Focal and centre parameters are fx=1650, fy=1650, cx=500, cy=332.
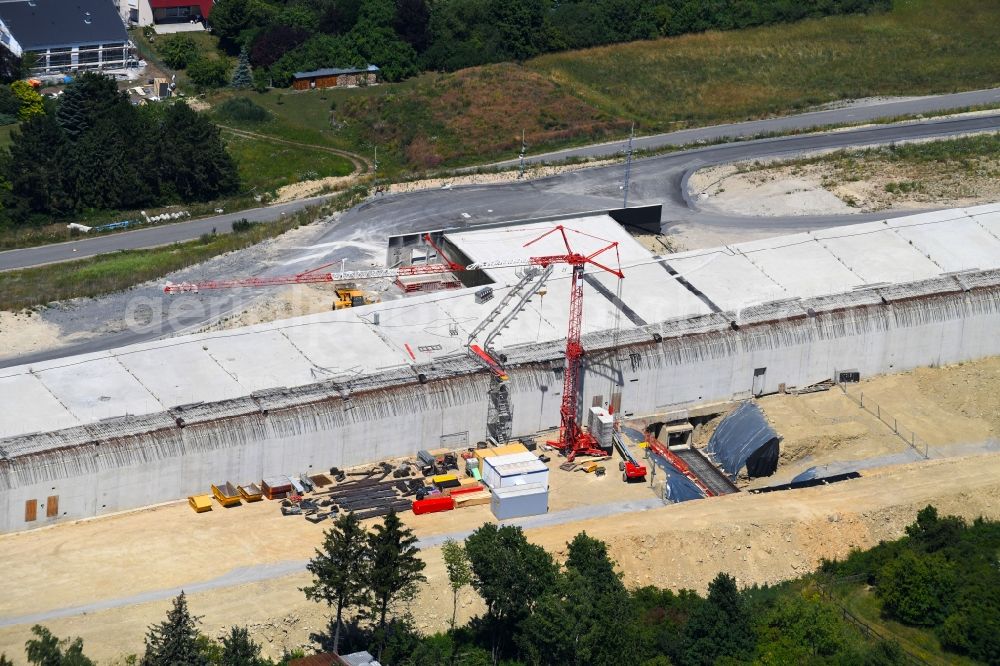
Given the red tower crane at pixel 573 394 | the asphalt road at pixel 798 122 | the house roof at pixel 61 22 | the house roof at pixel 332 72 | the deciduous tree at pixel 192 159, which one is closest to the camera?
the red tower crane at pixel 573 394

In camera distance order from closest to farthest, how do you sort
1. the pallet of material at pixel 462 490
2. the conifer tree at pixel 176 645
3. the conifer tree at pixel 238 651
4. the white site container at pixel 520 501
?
the conifer tree at pixel 176 645
the conifer tree at pixel 238 651
the white site container at pixel 520 501
the pallet of material at pixel 462 490

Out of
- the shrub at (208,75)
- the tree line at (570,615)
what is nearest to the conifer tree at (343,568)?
the tree line at (570,615)

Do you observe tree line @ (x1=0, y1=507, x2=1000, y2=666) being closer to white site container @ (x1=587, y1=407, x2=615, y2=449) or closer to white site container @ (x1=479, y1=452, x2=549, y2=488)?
white site container @ (x1=479, y1=452, x2=549, y2=488)

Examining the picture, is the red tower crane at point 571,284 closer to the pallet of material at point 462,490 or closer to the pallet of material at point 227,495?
the pallet of material at point 462,490

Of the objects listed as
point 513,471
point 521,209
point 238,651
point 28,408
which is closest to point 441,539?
point 513,471

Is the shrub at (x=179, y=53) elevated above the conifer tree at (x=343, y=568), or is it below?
above

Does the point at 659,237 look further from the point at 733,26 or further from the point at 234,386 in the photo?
the point at 733,26
